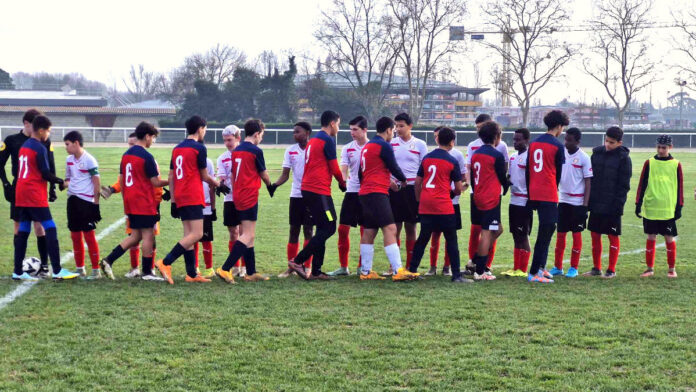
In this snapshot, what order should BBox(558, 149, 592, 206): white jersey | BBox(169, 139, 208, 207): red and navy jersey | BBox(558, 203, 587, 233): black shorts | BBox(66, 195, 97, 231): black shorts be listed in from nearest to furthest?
1. BBox(169, 139, 208, 207): red and navy jersey
2. BBox(66, 195, 97, 231): black shorts
3. BBox(558, 149, 592, 206): white jersey
4. BBox(558, 203, 587, 233): black shorts

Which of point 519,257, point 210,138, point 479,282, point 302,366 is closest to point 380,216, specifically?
point 479,282

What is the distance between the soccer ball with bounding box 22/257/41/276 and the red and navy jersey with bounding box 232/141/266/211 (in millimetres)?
2330

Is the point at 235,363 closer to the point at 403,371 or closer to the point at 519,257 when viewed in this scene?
the point at 403,371

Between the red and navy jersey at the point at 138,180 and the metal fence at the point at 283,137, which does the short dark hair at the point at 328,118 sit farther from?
the metal fence at the point at 283,137

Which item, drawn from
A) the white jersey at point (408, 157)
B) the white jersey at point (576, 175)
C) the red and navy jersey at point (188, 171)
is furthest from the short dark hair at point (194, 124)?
the white jersey at point (576, 175)

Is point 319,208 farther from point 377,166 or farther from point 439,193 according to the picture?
point 439,193

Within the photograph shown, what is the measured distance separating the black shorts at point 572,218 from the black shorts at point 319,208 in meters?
2.68

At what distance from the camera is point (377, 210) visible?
26.1ft

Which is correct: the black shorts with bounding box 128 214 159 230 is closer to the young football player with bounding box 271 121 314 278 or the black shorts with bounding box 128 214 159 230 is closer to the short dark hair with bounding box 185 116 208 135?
the short dark hair with bounding box 185 116 208 135

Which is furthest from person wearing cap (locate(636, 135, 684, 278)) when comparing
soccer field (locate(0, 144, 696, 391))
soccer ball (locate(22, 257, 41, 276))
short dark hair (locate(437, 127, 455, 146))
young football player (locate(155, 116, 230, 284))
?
soccer ball (locate(22, 257, 41, 276))

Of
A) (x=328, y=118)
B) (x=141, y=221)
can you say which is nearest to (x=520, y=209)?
(x=328, y=118)

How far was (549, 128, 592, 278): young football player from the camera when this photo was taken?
834 cm

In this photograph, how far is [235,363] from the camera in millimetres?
5035

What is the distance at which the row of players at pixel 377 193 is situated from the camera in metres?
7.84
